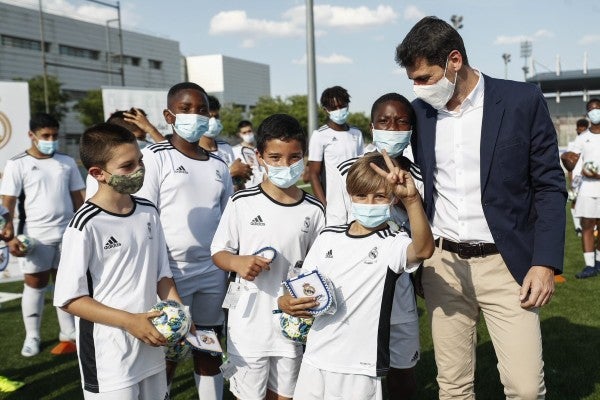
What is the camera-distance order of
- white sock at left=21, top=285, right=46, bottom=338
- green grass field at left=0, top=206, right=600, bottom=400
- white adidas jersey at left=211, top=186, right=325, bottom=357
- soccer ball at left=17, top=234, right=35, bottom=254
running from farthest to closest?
white sock at left=21, top=285, right=46, bottom=338, soccer ball at left=17, top=234, right=35, bottom=254, green grass field at left=0, top=206, right=600, bottom=400, white adidas jersey at left=211, top=186, right=325, bottom=357

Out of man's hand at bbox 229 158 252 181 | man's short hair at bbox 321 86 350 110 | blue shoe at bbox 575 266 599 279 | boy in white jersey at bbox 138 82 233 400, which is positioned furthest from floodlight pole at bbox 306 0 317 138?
boy in white jersey at bbox 138 82 233 400

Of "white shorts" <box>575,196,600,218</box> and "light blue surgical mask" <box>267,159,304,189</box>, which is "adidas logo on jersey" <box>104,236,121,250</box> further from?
"white shorts" <box>575,196,600,218</box>

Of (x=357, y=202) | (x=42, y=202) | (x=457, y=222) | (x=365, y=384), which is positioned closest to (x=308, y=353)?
(x=365, y=384)

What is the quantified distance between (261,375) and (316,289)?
94 centimetres

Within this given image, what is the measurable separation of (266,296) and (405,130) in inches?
55.8

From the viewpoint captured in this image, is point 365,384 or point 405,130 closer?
point 365,384

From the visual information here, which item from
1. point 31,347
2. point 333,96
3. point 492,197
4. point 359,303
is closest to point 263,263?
point 359,303

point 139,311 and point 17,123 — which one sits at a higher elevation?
point 17,123

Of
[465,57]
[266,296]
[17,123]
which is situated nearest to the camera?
[465,57]

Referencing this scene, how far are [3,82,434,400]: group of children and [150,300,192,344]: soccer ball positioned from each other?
51 mm

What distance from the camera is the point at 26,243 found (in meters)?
6.28

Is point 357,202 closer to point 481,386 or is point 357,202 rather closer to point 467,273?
point 467,273

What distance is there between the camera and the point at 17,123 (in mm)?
11539

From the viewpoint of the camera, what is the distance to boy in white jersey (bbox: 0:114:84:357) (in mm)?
6574
